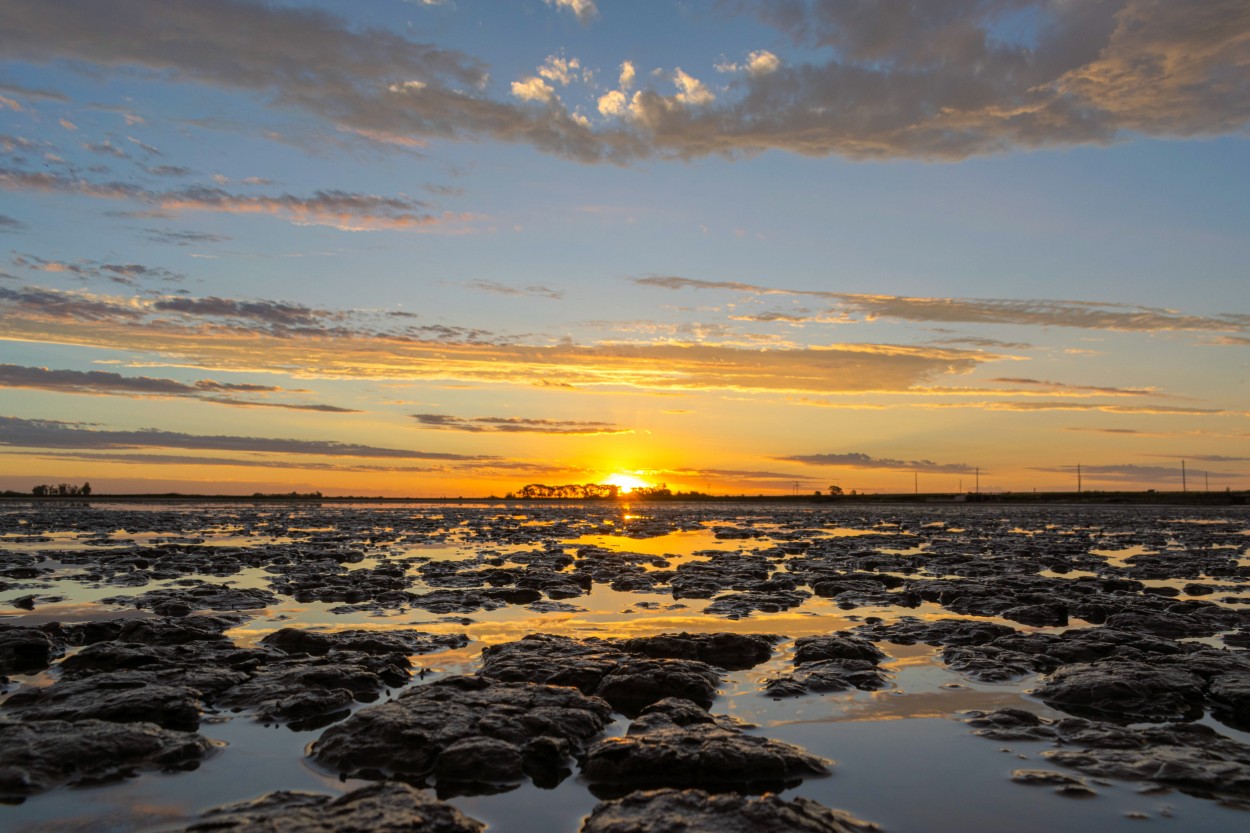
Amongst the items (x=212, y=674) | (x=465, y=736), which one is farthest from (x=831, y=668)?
(x=212, y=674)

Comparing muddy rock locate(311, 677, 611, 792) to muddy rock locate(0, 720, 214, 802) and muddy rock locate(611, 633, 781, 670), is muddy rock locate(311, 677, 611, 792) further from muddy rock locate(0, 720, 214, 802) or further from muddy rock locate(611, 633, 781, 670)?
muddy rock locate(611, 633, 781, 670)

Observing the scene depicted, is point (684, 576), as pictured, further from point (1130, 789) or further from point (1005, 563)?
point (1130, 789)

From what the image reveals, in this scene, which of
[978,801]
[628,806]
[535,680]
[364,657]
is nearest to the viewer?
[628,806]

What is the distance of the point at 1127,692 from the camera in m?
9.04

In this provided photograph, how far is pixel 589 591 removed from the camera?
18.9m

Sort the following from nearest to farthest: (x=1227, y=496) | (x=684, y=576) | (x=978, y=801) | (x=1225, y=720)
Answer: (x=978, y=801) < (x=1225, y=720) < (x=684, y=576) < (x=1227, y=496)

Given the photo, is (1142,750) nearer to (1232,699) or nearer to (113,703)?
(1232,699)

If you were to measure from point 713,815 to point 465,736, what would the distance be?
9.11 ft

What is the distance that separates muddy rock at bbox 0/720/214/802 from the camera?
253 inches

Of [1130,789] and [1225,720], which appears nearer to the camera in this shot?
[1130,789]

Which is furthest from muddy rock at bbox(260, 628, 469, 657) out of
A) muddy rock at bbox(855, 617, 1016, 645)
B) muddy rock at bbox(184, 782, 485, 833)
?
muddy rock at bbox(855, 617, 1016, 645)

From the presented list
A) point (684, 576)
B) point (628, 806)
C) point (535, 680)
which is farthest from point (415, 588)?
point (628, 806)

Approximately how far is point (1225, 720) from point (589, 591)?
12.7 m

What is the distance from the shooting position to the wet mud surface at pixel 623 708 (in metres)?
6.07
